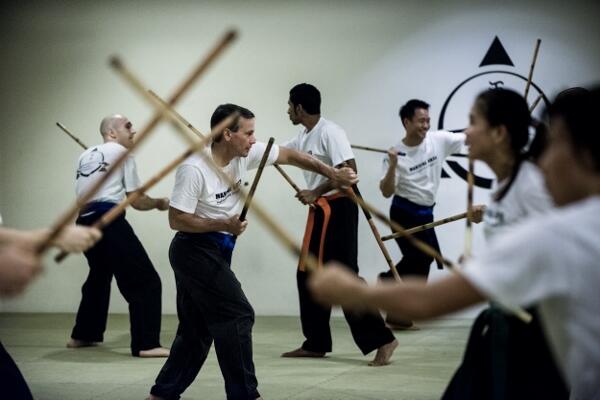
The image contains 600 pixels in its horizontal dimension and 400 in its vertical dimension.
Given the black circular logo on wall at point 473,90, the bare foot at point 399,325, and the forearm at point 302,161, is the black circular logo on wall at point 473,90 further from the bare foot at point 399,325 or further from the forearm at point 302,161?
the forearm at point 302,161

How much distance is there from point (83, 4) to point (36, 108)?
944 millimetres

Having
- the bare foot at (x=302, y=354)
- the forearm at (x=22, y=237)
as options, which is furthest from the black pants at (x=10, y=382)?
the bare foot at (x=302, y=354)

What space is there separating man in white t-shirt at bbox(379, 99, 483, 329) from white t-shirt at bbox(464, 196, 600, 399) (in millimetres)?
4109

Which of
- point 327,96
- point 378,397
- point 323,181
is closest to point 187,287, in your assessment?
point 378,397

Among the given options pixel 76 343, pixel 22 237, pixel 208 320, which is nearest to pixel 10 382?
pixel 22 237

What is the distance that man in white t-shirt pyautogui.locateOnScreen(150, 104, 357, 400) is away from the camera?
3396 mm

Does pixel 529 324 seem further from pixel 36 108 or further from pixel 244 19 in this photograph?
pixel 36 108

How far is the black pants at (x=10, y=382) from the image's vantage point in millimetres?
2346

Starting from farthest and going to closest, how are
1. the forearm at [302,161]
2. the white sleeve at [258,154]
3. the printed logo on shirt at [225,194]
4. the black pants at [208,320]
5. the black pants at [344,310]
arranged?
the black pants at [344,310] < the forearm at [302,161] < the white sleeve at [258,154] < the printed logo on shirt at [225,194] < the black pants at [208,320]

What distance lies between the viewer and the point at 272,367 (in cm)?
459

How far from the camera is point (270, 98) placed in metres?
6.56

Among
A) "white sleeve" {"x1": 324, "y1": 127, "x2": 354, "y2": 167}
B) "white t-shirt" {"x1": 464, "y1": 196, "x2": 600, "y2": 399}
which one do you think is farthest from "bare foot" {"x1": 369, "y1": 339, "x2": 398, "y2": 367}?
"white t-shirt" {"x1": 464, "y1": 196, "x2": 600, "y2": 399}

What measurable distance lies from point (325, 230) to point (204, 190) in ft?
4.43

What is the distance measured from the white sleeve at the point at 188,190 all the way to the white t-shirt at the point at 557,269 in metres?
2.05
